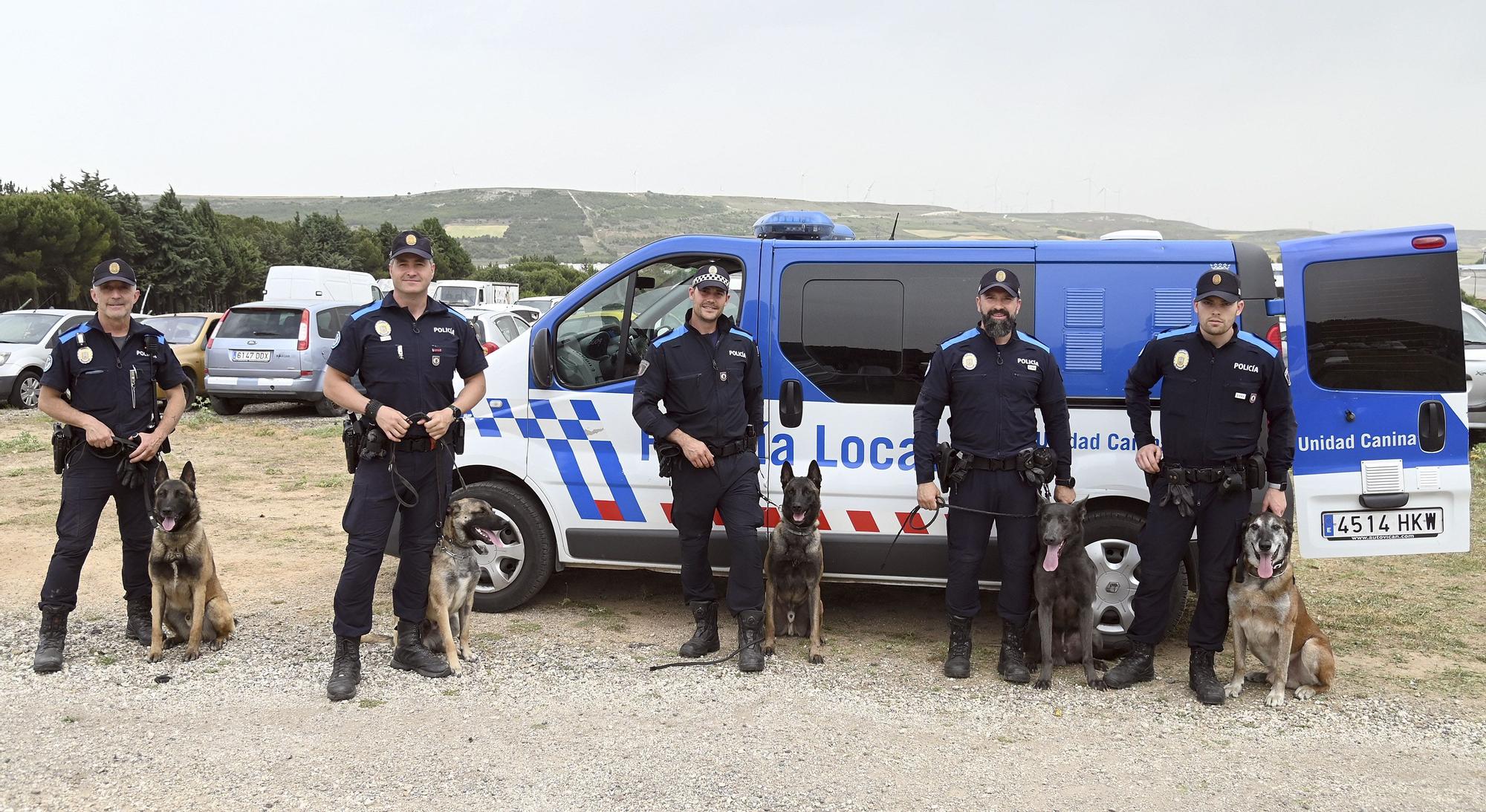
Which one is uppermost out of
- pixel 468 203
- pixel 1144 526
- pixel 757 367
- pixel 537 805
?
pixel 468 203

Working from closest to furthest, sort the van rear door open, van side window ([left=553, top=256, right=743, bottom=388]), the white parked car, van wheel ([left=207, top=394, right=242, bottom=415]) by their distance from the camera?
1. the van rear door open
2. van side window ([left=553, top=256, right=743, bottom=388])
3. van wheel ([left=207, top=394, right=242, bottom=415])
4. the white parked car

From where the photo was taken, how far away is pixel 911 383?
4.93 metres

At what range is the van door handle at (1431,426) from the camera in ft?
14.8

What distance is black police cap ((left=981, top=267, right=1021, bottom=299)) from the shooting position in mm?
4520

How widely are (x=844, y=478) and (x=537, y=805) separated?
2235 mm

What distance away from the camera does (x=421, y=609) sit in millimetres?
4836

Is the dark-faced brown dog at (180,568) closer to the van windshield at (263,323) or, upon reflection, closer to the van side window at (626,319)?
the van side window at (626,319)

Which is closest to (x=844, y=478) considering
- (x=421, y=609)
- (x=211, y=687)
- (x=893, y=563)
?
(x=893, y=563)

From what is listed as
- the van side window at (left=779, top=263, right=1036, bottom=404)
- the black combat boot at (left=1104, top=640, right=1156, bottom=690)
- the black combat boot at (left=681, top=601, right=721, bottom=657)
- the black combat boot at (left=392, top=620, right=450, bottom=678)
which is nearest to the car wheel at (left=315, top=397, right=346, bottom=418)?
the black combat boot at (left=392, top=620, right=450, bottom=678)

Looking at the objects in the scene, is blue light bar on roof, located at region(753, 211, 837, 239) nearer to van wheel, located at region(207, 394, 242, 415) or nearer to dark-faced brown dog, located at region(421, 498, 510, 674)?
dark-faced brown dog, located at region(421, 498, 510, 674)

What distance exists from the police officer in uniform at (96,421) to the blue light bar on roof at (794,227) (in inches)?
120

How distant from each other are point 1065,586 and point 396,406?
10.2 feet

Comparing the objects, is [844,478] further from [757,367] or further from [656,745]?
[656,745]

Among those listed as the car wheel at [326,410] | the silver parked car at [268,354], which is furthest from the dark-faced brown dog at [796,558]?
the car wheel at [326,410]
